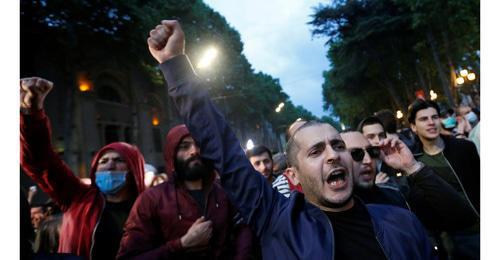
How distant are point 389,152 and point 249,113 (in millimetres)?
40219

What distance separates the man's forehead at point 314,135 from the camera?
2.19m

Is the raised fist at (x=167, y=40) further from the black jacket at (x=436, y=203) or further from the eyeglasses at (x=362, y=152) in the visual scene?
the black jacket at (x=436, y=203)

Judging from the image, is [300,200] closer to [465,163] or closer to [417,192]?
[417,192]

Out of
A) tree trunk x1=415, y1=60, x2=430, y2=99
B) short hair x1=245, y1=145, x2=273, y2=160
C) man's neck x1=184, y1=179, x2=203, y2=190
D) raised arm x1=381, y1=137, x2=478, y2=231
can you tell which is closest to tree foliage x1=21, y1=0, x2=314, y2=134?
short hair x1=245, y1=145, x2=273, y2=160

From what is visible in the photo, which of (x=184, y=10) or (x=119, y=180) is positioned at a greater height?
(x=184, y=10)

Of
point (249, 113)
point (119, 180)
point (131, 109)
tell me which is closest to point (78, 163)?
point (131, 109)

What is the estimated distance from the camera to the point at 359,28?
22.6 meters

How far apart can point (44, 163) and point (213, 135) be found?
5.96 feet

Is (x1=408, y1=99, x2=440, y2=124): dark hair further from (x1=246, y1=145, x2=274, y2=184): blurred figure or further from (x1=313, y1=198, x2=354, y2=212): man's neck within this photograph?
(x1=313, y1=198, x2=354, y2=212): man's neck

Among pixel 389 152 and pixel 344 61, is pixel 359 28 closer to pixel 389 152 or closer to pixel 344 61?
pixel 344 61

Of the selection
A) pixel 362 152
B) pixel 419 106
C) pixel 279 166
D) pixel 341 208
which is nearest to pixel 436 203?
pixel 362 152

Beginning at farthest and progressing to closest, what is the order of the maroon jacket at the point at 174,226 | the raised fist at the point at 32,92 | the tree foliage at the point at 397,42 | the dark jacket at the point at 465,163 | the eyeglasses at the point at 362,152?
the tree foliage at the point at 397,42
the dark jacket at the point at 465,163
the eyeglasses at the point at 362,152
the maroon jacket at the point at 174,226
the raised fist at the point at 32,92

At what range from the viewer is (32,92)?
8.21ft

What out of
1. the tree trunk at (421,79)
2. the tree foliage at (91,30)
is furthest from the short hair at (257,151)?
the tree trunk at (421,79)
